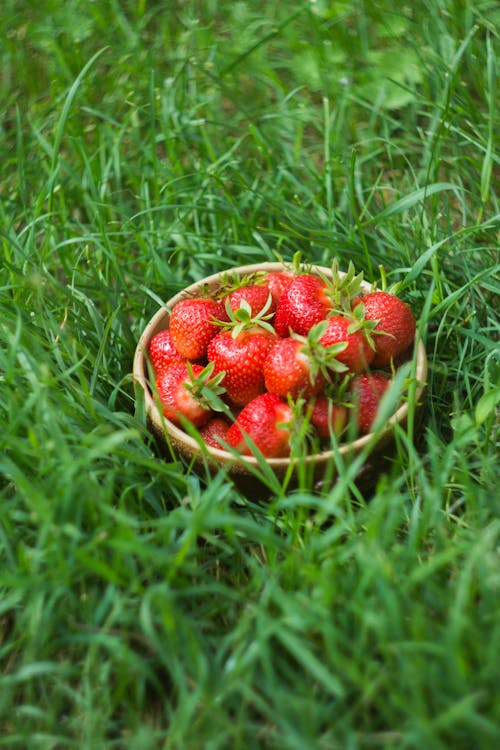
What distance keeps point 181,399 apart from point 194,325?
150 mm

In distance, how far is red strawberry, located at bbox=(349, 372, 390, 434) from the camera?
4.38 ft

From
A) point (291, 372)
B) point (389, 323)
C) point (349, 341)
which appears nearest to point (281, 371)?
point (291, 372)

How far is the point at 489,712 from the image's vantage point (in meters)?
0.94

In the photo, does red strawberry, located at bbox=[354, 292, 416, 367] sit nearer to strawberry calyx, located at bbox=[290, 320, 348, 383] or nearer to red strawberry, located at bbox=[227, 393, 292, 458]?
strawberry calyx, located at bbox=[290, 320, 348, 383]

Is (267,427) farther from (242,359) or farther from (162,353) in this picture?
(162,353)

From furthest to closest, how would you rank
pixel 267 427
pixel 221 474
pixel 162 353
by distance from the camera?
pixel 162 353
pixel 267 427
pixel 221 474

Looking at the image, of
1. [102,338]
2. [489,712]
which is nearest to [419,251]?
[102,338]

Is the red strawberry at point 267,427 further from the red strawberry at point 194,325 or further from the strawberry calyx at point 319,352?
the red strawberry at point 194,325

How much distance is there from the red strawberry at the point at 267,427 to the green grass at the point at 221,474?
0.08 metres

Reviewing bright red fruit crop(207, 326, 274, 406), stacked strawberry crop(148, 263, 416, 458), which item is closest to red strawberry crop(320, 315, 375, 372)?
stacked strawberry crop(148, 263, 416, 458)

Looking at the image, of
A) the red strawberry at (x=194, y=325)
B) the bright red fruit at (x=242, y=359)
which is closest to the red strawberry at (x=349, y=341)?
the bright red fruit at (x=242, y=359)

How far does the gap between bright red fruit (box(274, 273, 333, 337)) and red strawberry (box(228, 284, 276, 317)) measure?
0.03 metres

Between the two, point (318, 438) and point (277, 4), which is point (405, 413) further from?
point (277, 4)

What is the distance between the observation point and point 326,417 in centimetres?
132
